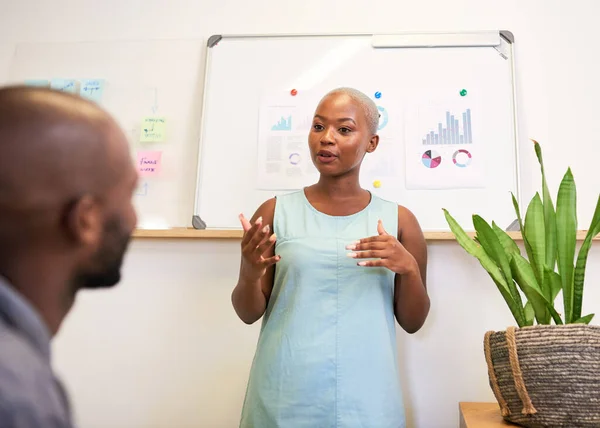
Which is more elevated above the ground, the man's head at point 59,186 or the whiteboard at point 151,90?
the whiteboard at point 151,90

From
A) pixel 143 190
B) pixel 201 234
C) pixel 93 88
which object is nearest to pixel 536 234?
pixel 201 234

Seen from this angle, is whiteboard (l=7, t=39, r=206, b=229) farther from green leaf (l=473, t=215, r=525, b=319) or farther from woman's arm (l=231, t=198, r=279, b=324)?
green leaf (l=473, t=215, r=525, b=319)

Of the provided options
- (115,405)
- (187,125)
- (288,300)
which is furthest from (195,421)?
(187,125)

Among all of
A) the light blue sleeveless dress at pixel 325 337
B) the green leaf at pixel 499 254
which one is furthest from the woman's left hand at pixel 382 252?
the green leaf at pixel 499 254

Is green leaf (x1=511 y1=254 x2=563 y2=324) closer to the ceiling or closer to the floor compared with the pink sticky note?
closer to the floor

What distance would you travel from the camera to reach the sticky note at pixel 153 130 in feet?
6.16

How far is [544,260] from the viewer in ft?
4.06

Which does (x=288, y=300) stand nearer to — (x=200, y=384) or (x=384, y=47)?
(x=200, y=384)

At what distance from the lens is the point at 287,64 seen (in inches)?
73.6

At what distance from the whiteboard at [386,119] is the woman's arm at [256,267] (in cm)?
41

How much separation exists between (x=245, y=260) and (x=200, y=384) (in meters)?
0.68

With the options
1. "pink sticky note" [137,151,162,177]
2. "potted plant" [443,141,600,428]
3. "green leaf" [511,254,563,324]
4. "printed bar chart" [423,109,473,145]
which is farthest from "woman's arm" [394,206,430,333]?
"pink sticky note" [137,151,162,177]

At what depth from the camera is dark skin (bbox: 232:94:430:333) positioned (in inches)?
49.8

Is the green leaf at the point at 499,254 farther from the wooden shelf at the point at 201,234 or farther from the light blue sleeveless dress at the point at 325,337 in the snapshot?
the wooden shelf at the point at 201,234
